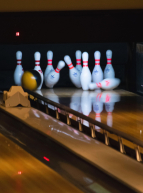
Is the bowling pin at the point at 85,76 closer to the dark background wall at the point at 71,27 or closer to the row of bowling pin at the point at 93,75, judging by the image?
the row of bowling pin at the point at 93,75

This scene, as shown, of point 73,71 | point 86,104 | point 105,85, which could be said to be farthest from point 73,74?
point 86,104

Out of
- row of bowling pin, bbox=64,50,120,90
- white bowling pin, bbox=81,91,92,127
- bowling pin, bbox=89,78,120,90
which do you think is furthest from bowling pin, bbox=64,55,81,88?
white bowling pin, bbox=81,91,92,127

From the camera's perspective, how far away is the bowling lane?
7.77ft

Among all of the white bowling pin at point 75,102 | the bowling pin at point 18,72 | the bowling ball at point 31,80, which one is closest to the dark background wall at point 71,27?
the white bowling pin at point 75,102

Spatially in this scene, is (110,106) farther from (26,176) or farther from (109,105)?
(26,176)

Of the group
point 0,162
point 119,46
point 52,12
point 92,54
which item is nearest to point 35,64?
point 92,54

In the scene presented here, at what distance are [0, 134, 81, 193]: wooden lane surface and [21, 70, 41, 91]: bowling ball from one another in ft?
5.28

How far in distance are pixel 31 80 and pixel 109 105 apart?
0.98m

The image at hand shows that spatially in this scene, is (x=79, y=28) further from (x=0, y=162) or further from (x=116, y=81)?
(x=0, y=162)

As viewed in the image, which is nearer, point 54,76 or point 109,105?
point 109,105

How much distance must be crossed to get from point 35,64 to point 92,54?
646 mm

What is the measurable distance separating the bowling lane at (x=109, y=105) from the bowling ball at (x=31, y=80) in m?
0.10

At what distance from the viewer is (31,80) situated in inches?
137

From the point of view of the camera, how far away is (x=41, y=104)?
3.08 meters
